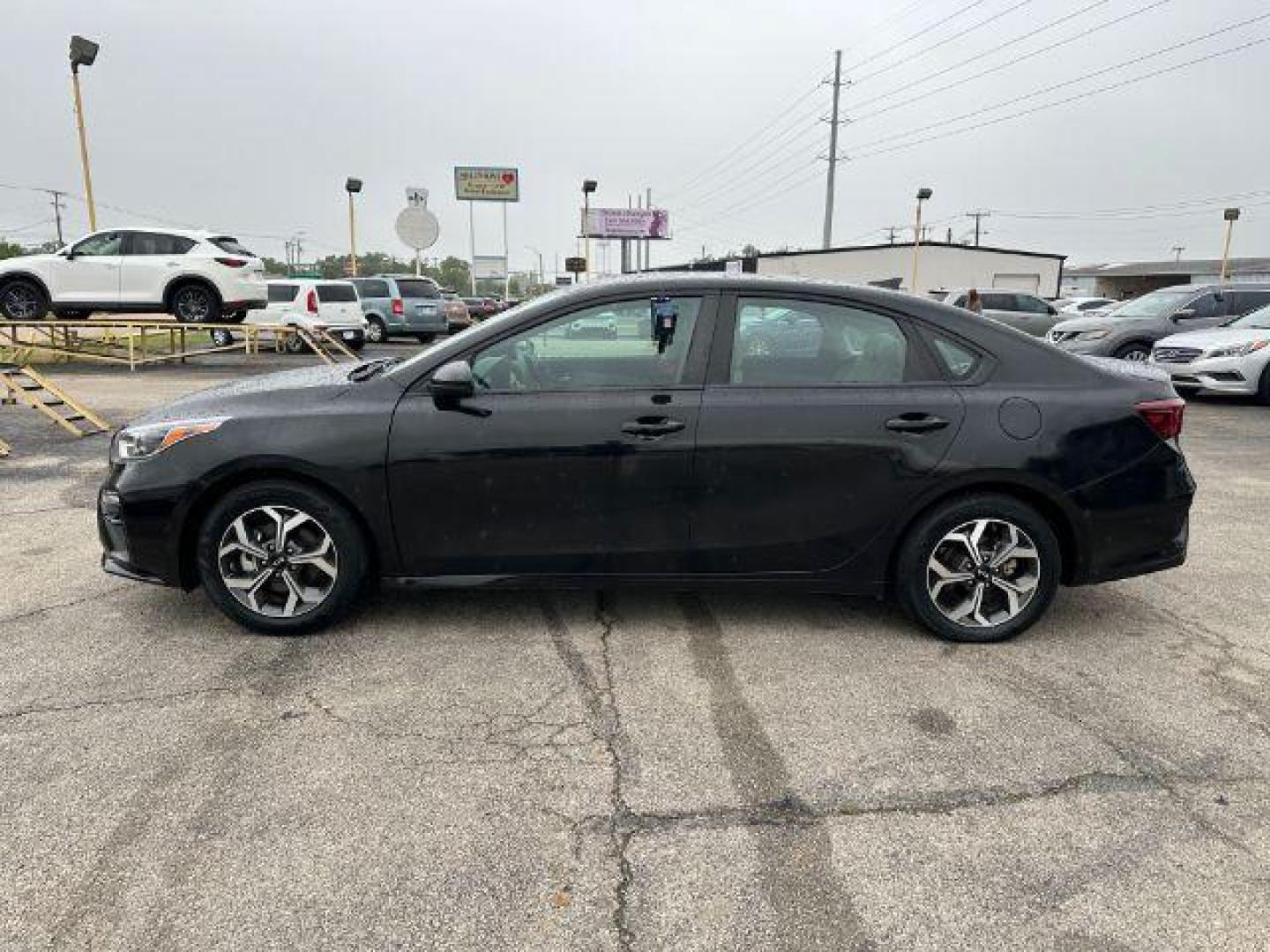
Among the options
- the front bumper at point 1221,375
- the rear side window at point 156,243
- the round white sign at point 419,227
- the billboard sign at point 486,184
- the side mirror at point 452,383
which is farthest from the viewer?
the billboard sign at point 486,184

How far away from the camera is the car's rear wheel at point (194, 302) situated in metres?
14.1

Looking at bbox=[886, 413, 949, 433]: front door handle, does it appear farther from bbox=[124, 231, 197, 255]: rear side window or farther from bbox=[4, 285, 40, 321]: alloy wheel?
bbox=[4, 285, 40, 321]: alloy wheel

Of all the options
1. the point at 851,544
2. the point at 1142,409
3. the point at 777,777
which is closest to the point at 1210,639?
the point at 1142,409

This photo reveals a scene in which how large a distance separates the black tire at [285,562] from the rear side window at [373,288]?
19.3m

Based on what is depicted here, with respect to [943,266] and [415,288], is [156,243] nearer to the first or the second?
[415,288]

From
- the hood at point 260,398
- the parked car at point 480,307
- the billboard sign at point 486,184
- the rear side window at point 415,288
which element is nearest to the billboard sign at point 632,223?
the billboard sign at point 486,184

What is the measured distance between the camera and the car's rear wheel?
14062 mm

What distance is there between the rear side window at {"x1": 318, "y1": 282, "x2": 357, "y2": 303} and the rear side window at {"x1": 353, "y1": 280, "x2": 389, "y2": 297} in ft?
9.15

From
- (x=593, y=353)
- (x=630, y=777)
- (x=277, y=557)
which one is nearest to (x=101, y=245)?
(x=277, y=557)

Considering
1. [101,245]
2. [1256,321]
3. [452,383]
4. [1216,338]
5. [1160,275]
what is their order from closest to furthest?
[452,383], [1216,338], [1256,321], [101,245], [1160,275]

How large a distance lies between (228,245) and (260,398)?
12238 millimetres

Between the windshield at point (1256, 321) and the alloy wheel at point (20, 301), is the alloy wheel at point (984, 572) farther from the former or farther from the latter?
the alloy wheel at point (20, 301)

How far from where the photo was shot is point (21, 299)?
13555 mm

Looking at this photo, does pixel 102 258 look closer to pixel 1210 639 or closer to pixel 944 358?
pixel 944 358
